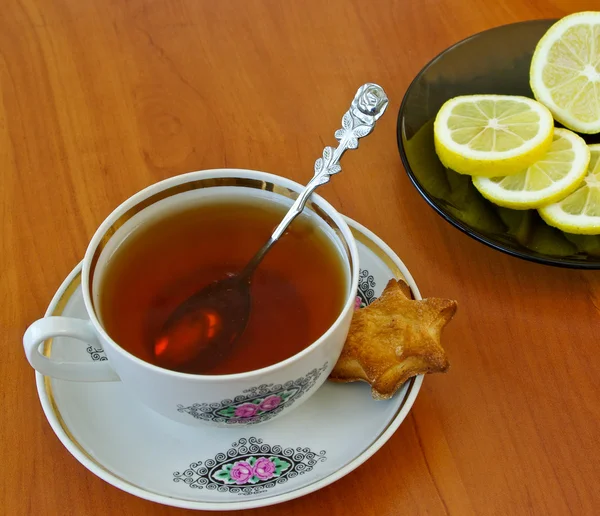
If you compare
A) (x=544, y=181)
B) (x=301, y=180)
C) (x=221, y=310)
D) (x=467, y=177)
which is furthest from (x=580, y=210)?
(x=221, y=310)

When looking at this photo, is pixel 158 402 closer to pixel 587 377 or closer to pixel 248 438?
pixel 248 438

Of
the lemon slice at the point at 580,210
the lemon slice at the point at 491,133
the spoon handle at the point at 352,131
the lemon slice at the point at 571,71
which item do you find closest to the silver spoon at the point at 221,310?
the spoon handle at the point at 352,131

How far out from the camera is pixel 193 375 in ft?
2.09

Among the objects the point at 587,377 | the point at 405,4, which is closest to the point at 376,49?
the point at 405,4

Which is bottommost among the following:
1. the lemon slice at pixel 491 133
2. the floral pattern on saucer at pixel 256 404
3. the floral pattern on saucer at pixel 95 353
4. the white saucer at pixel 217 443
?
the white saucer at pixel 217 443

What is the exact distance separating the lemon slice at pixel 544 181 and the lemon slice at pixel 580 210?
14mm

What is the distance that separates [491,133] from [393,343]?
18.5 inches

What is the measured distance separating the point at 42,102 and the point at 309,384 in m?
0.82

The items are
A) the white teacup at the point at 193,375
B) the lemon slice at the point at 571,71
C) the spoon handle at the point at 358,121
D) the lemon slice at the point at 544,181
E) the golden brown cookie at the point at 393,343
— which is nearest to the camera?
the white teacup at the point at 193,375

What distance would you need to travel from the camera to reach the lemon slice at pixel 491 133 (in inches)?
40.7

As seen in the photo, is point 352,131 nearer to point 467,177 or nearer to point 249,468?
point 467,177

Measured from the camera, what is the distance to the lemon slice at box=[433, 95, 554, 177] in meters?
1.03

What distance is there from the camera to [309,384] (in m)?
0.72

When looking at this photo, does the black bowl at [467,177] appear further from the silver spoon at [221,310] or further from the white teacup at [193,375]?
the white teacup at [193,375]
